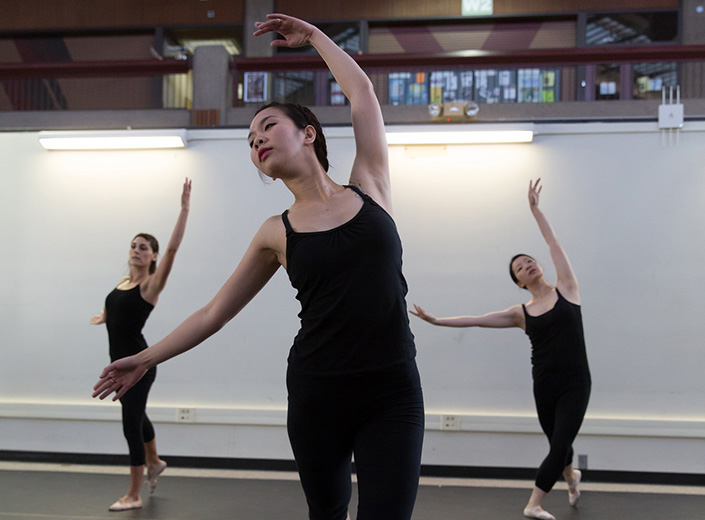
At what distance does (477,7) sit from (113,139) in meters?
4.25

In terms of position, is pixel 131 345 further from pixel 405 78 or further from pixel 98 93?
pixel 98 93

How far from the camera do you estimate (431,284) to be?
4.82m

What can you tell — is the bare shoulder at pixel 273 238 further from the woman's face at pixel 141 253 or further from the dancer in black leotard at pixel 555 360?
the woman's face at pixel 141 253

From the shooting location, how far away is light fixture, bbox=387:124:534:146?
4688mm

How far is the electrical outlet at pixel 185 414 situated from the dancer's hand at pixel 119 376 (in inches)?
142

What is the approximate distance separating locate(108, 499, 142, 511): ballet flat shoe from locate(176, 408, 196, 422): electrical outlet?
1.13 m

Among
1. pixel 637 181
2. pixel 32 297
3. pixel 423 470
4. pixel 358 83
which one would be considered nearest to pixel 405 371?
pixel 358 83

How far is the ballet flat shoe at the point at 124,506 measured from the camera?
3668 mm

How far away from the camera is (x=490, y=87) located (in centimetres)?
593

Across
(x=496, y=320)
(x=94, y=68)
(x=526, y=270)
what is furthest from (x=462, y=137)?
(x=94, y=68)

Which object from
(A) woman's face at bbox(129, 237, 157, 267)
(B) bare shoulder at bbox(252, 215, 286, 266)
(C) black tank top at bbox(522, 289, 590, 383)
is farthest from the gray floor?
(B) bare shoulder at bbox(252, 215, 286, 266)

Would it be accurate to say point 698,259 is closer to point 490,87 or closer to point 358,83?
point 490,87

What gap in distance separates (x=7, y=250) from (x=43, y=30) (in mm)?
3846

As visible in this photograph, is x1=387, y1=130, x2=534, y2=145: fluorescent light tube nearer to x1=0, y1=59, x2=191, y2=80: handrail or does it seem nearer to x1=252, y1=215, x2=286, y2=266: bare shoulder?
x1=0, y1=59, x2=191, y2=80: handrail
